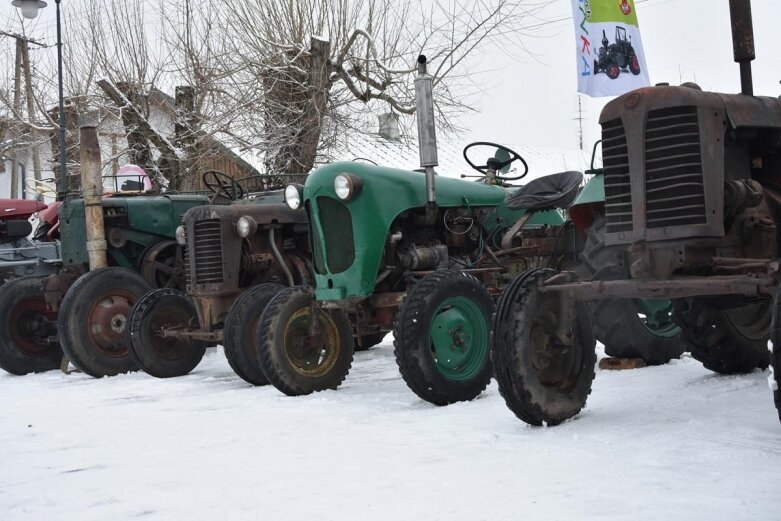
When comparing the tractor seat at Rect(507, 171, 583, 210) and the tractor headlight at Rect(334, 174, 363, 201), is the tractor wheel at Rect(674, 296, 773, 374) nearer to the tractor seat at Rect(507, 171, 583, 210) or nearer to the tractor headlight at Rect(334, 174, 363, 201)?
the tractor seat at Rect(507, 171, 583, 210)

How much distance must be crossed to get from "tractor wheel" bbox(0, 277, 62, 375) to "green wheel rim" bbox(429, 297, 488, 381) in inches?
214

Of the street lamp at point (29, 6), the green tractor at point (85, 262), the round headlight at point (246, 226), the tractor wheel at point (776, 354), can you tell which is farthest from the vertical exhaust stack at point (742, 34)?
the street lamp at point (29, 6)

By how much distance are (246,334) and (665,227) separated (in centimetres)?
391

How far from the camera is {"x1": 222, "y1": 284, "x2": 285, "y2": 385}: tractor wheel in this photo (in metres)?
7.54

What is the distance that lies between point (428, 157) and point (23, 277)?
19.2ft

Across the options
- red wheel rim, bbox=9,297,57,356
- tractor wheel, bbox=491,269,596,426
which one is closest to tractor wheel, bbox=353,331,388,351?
red wheel rim, bbox=9,297,57,356

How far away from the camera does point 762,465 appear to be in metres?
3.74

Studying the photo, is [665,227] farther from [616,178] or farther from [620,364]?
[620,364]

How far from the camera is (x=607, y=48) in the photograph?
10.0m

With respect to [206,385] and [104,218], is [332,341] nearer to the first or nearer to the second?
[206,385]

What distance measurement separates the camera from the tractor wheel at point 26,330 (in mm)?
10211

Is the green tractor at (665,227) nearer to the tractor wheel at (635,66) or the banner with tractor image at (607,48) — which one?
the banner with tractor image at (607,48)

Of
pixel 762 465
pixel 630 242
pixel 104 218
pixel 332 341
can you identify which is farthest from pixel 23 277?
pixel 762 465

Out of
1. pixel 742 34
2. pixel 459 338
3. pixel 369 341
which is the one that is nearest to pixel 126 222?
pixel 369 341
